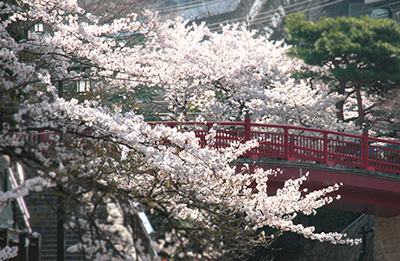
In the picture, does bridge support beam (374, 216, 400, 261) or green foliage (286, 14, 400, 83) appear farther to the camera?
green foliage (286, 14, 400, 83)

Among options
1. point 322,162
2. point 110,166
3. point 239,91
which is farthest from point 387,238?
point 110,166

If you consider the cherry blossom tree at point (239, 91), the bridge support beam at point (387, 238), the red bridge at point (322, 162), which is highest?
the cherry blossom tree at point (239, 91)

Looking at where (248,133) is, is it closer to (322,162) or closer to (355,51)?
(322,162)

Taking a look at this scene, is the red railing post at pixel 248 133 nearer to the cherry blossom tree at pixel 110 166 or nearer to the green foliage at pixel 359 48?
the cherry blossom tree at pixel 110 166

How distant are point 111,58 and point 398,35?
1218 centimetres

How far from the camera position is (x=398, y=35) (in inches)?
782

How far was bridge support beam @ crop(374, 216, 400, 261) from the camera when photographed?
15.1 meters

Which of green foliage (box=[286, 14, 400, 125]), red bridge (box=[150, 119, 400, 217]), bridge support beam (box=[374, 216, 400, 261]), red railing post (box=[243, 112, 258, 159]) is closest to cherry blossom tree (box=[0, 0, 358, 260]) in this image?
red railing post (box=[243, 112, 258, 159])

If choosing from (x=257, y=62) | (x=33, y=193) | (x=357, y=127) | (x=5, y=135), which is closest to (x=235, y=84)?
(x=257, y=62)

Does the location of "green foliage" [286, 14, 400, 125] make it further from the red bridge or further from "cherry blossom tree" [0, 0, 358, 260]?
"cherry blossom tree" [0, 0, 358, 260]

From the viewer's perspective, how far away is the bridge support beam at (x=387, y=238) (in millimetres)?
15117

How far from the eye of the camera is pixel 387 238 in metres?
15.6

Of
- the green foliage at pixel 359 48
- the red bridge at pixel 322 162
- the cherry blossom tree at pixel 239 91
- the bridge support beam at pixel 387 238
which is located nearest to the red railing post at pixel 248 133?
the red bridge at pixel 322 162

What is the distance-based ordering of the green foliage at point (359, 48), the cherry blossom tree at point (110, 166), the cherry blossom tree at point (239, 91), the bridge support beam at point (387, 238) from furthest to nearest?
1. the green foliage at point (359, 48)
2. the cherry blossom tree at point (239, 91)
3. the bridge support beam at point (387, 238)
4. the cherry blossom tree at point (110, 166)
